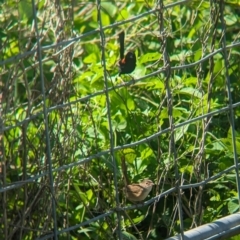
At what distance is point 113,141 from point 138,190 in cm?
25

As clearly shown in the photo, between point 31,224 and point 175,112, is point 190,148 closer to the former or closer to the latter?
point 175,112

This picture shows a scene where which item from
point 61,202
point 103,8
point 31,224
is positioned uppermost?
point 103,8

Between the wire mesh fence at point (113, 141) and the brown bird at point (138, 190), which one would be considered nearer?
the wire mesh fence at point (113, 141)

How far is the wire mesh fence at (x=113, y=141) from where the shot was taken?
318 cm

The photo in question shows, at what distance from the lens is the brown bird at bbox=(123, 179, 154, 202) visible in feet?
11.1

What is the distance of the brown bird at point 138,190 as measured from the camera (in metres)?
3.40

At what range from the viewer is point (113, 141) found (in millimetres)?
3467

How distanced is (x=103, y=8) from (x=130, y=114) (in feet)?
5.68

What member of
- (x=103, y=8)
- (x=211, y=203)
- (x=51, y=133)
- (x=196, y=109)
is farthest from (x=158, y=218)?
(x=103, y=8)

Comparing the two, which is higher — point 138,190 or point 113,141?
point 113,141

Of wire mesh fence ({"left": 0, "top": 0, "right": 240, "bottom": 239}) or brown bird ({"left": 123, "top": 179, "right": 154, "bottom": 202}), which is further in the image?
brown bird ({"left": 123, "top": 179, "right": 154, "bottom": 202})

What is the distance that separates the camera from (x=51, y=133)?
3.27 meters

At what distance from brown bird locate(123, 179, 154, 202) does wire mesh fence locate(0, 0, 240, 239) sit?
4 centimetres

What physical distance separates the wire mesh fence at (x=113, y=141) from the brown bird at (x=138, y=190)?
4 cm
